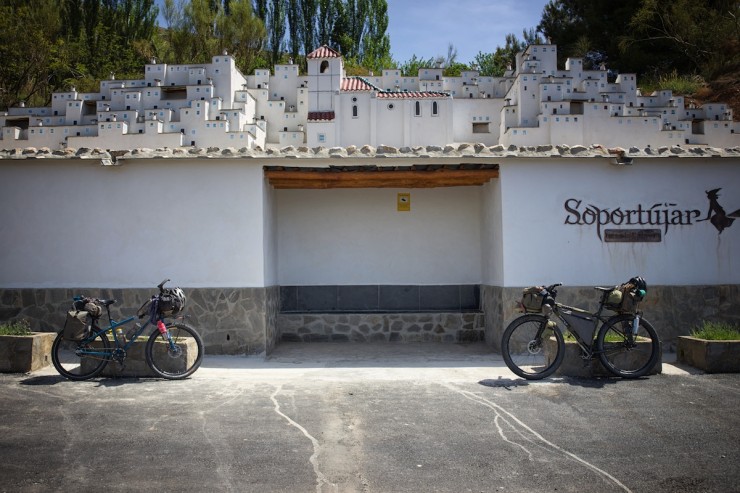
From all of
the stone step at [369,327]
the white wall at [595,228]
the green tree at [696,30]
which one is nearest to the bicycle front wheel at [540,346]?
the white wall at [595,228]

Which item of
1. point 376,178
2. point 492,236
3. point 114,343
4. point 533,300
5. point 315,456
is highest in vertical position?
point 376,178

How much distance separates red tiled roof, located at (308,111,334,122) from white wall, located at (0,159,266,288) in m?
25.5

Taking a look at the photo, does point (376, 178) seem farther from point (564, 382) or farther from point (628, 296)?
point (564, 382)

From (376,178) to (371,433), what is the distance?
17.7 feet

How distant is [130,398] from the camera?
630cm

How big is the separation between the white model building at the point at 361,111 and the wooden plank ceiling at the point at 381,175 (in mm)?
22892

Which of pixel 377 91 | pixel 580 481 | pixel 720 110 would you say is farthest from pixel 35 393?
pixel 720 110

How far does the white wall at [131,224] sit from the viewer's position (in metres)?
9.23

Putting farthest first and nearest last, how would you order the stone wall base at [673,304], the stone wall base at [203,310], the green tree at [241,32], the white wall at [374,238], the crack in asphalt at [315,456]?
the green tree at [241,32] → the white wall at [374,238] → the stone wall base at [673,304] → the stone wall base at [203,310] → the crack in asphalt at [315,456]

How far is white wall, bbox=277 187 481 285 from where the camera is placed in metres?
11.2

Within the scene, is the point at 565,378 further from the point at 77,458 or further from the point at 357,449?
the point at 77,458

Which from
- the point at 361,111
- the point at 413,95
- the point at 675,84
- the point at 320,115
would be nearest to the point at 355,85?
the point at 361,111

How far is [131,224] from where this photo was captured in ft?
30.5

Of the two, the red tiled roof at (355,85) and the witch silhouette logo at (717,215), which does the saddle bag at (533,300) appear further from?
the red tiled roof at (355,85)
